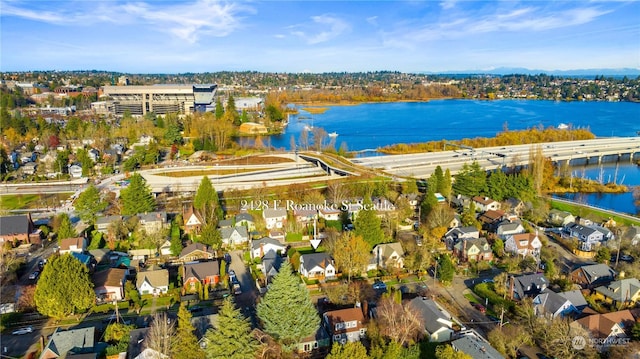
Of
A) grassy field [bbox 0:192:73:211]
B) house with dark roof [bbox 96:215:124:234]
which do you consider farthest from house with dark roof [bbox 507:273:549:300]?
grassy field [bbox 0:192:73:211]

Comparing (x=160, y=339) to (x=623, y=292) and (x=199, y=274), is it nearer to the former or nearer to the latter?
(x=199, y=274)

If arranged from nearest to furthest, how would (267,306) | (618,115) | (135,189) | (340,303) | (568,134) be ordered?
1. (267,306)
2. (340,303)
3. (135,189)
4. (568,134)
5. (618,115)

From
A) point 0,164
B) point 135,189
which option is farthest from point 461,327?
point 0,164

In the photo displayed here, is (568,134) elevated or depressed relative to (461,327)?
elevated

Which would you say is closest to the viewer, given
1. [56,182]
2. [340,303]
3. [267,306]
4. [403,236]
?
[267,306]

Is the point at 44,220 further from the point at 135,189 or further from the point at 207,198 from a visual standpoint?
the point at 207,198

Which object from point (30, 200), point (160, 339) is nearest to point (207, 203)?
point (160, 339)
